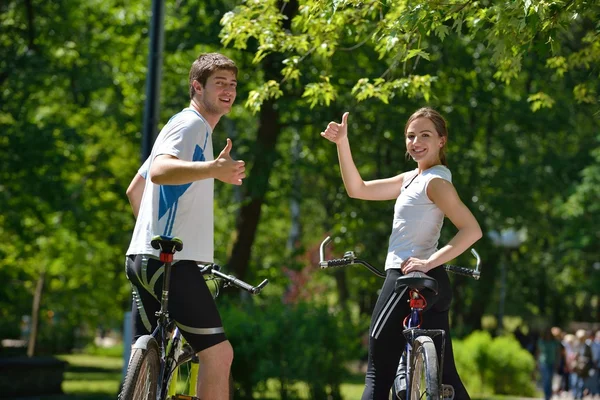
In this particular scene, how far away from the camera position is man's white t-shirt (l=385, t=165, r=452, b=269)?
5781 mm

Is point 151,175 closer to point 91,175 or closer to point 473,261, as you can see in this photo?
Answer: point 473,261

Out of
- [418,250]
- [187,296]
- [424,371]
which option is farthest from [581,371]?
[187,296]

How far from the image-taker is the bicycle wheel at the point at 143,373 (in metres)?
4.60

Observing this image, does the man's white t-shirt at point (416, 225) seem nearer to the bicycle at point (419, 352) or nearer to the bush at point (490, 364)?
the bicycle at point (419, 352)

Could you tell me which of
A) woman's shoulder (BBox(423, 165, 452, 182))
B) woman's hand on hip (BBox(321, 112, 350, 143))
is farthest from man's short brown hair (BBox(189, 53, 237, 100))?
woman's shoulder (BBox(423, 165, 452, 182))

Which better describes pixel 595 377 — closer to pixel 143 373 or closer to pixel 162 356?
pixel 162 356

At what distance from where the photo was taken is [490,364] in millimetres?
25453

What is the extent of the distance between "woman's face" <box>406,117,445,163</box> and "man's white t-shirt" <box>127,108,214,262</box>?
1313mm

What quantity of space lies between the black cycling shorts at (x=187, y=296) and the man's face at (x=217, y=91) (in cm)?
74

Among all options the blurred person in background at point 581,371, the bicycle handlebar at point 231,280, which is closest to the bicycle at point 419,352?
the bicycle handlebar at point 231,280

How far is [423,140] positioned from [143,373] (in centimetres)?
205

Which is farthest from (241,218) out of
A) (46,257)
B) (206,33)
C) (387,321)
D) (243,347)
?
(46,257)

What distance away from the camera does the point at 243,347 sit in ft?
49.8

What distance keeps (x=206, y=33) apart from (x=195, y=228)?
532 inches
